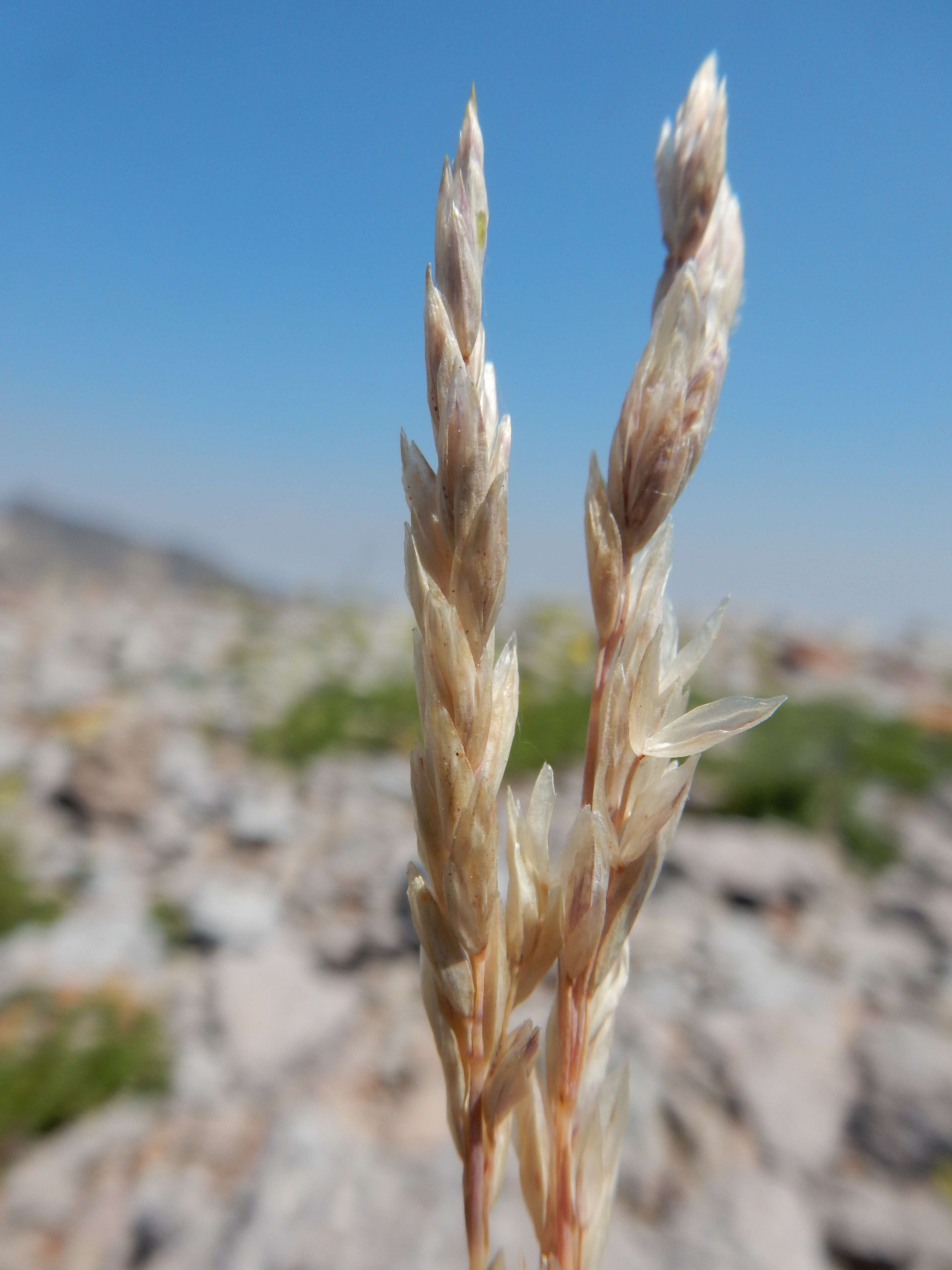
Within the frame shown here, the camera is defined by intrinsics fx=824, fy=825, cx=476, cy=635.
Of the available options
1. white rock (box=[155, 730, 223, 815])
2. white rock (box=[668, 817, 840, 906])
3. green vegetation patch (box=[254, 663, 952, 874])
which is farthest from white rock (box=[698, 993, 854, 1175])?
white rock (box=[155, 730, 223, 815])

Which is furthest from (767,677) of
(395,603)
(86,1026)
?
(86,1026)

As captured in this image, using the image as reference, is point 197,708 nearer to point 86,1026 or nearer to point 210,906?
point 210,906

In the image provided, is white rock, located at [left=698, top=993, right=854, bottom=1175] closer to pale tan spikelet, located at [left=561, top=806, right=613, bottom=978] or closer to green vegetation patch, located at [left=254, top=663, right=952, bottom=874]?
green vegetation patch, located at [left=254, top=663, right=952, bottom=874]

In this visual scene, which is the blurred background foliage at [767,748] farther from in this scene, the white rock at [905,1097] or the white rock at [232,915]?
the white rock at [905,1097]

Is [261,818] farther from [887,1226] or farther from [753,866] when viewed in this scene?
[887,1226]

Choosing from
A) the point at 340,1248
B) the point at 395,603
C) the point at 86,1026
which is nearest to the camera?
the point at 340,1248

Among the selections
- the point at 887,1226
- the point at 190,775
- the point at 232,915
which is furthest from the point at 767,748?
the point at 190,775

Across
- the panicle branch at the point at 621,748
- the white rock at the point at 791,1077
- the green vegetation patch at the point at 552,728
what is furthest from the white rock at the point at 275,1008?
the panicle branch at the point at 621,748
